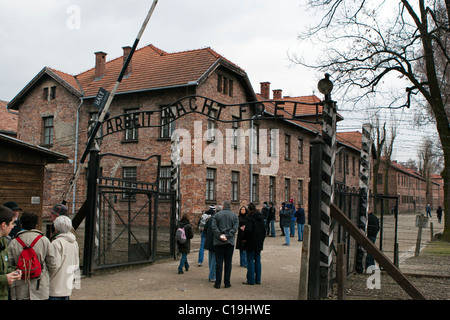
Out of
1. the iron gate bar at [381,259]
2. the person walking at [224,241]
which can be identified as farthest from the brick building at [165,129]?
the iron gate bar at [381,259]

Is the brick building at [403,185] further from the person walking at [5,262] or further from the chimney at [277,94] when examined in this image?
the person walking at [5,262]

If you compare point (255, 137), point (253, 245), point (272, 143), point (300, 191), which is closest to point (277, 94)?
point (300, 191)

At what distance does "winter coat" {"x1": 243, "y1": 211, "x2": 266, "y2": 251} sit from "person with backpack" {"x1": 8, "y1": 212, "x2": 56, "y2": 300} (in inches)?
205

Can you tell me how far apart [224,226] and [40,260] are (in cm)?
497

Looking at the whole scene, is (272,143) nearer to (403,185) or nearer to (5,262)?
(5,262)

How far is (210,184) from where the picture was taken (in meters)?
25.9

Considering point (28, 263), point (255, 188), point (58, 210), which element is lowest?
point (28, 263)

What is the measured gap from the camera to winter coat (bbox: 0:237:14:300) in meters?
4.55

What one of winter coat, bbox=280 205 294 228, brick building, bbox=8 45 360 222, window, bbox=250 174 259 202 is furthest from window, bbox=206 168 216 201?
winter coat, bbox=280 205 294 228

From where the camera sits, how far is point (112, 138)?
26.9m

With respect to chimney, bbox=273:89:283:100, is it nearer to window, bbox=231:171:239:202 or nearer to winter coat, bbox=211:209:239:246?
window, bbox=231:171:239:202

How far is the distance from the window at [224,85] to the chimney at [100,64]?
8.67 m

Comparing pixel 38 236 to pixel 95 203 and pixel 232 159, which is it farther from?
pixel 232 159
